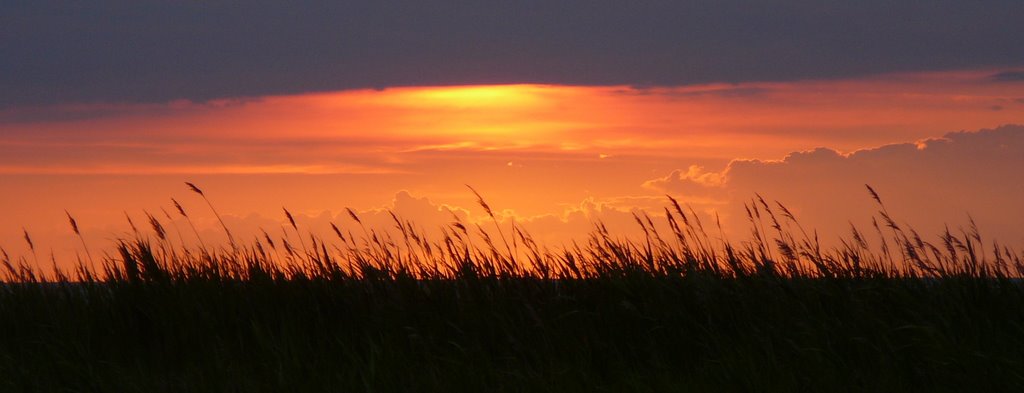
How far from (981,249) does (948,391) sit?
216 centimetres

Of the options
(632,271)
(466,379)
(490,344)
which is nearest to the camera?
(466,379)

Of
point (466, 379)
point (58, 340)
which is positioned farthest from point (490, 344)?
point (58, 340)

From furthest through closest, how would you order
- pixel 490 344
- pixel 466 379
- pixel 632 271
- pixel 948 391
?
pixel 632 271 → pixel 490 344 → pixel 466 379 → pixel 948 391

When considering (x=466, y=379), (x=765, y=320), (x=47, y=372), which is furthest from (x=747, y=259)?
(x=47, y=372)

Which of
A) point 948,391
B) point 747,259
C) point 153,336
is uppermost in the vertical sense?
point 153,336

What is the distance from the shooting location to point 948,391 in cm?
538

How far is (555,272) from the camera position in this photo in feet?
23.6

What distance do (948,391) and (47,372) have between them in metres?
5.74

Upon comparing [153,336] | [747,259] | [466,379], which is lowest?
[466,379]

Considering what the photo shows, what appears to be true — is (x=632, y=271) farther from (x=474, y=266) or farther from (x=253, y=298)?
(x=253, y=298)

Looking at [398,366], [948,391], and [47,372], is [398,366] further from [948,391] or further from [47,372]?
[948,391]

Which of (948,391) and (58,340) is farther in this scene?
(58,340)

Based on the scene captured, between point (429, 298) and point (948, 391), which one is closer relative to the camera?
point (948, 391)

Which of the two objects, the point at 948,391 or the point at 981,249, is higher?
the point at 981,249
